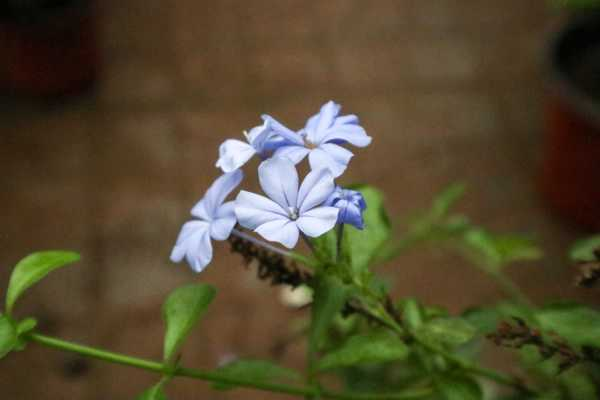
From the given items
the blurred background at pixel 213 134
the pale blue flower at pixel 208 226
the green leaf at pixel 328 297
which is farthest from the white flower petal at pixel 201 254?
the blurred background at pixel 213 134

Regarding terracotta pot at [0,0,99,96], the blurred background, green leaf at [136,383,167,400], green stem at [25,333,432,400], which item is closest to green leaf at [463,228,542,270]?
green stem at [25,333,432,400]

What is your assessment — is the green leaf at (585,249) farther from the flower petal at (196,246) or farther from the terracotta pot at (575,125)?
the terracotta pot at (575,125)

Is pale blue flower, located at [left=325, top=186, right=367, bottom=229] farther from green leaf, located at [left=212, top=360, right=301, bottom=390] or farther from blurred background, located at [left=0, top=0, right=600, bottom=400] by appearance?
blurred background, located at [left=0, top=0, right=600, bottom=400]

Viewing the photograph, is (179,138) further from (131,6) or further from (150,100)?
(131,6)

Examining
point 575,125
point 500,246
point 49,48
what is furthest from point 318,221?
point 49,48

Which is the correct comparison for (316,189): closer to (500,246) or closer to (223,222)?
(223,222)

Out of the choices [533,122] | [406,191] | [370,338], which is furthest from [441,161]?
[370,338]
